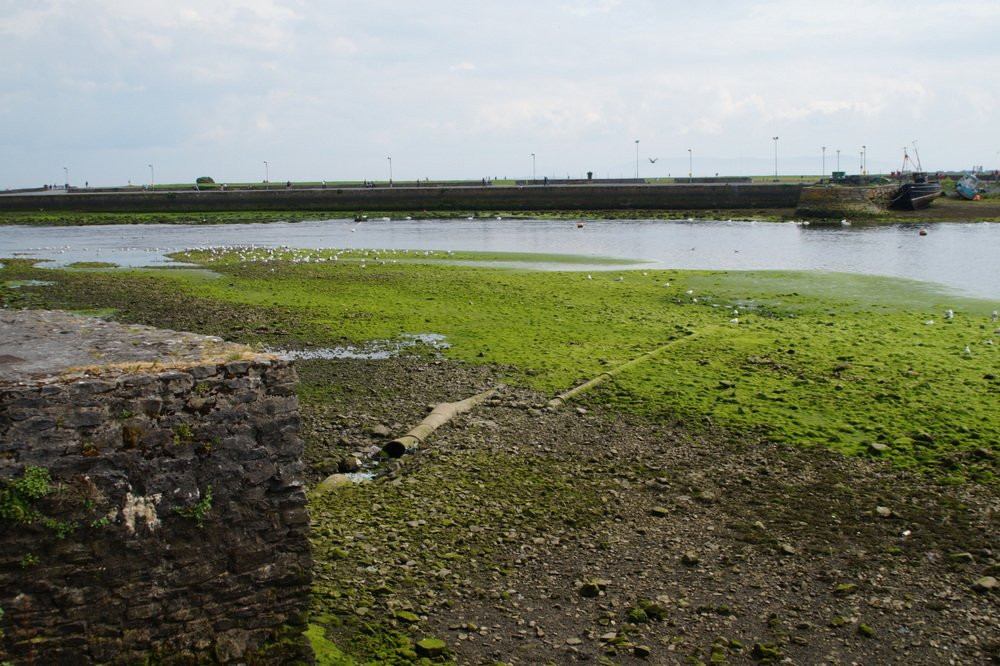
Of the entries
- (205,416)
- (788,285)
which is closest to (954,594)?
(205,416)

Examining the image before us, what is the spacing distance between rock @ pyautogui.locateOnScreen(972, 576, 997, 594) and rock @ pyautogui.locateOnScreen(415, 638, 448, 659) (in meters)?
5.05

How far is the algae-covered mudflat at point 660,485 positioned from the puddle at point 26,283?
369 inches

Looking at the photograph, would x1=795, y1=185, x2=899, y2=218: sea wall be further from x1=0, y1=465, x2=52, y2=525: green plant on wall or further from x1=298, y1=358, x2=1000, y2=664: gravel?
x1=0, y1=465, x2=52, y2=525: green plant on wall

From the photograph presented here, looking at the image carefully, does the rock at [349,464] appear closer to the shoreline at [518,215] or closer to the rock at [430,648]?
the rock at [430,648]

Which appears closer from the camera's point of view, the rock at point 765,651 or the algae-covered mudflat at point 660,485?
the rock at point 765,651

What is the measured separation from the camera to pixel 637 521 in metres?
9.71

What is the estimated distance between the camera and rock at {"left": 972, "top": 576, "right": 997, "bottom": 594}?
26.8ft

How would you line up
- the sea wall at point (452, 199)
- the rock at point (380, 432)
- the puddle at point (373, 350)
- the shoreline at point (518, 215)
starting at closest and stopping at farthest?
the rock at point (380, 432) < the puddle at point (373, 350) < the shoreline at point (518, 215) < the sea wall at point (452, 199)

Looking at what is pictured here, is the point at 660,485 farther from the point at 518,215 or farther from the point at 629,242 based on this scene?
the point at 518,215

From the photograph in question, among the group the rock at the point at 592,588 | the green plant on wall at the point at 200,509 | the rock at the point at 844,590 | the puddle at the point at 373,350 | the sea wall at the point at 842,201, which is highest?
the sea wall at the point at 842,201

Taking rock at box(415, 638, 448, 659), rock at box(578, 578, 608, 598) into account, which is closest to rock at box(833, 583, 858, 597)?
rock at box(578, 578, 608, 598)

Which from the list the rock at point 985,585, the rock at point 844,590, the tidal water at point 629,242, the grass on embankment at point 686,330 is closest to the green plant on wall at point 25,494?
the rock at point 844,590

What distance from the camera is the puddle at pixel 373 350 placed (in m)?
17.4

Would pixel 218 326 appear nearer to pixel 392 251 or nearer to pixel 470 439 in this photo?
pixel 470 439
